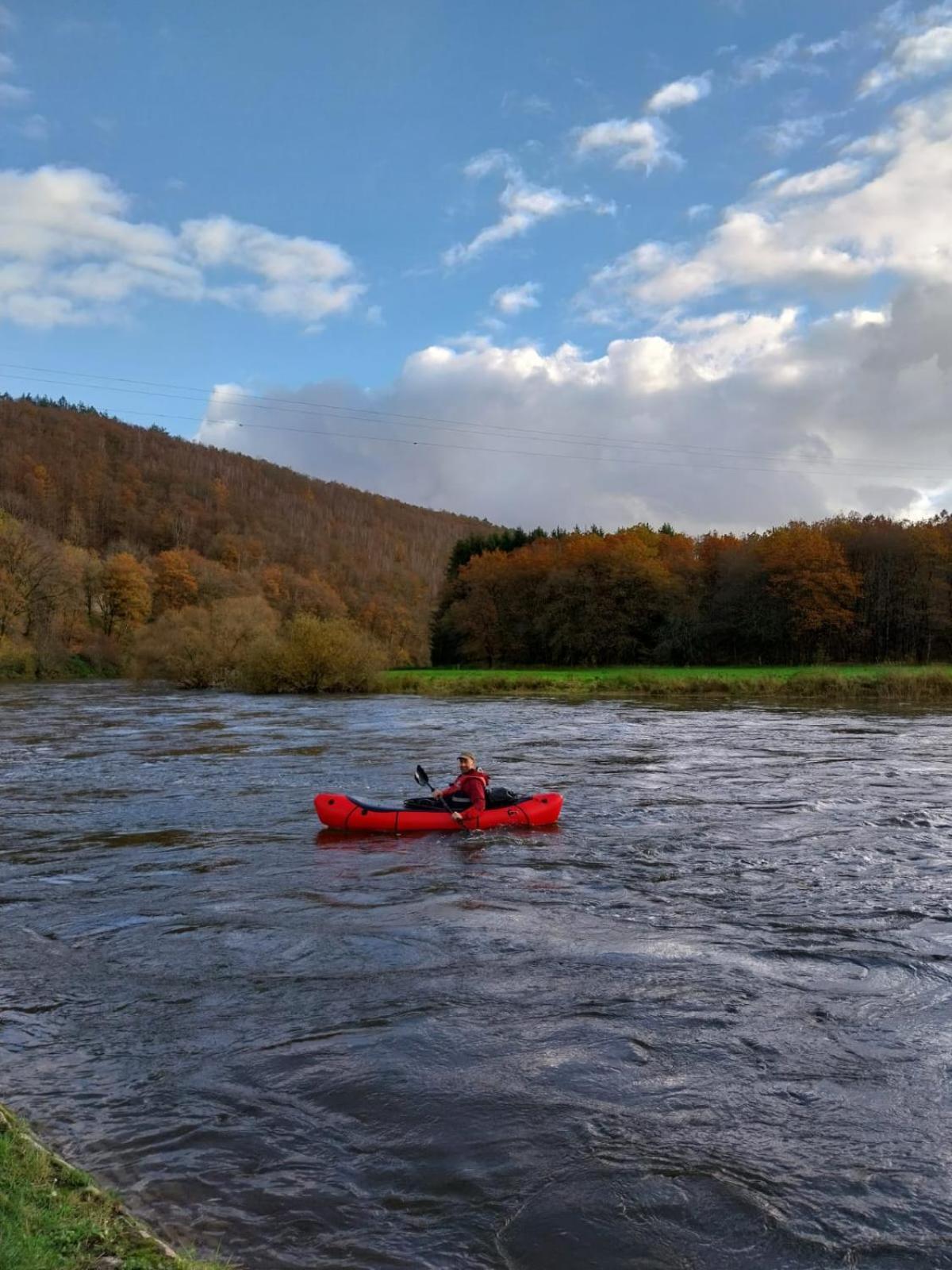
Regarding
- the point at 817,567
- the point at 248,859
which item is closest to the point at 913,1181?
the point at 248,859

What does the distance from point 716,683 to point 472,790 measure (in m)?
29.8

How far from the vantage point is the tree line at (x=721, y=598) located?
53.9 m

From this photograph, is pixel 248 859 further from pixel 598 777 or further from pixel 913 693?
pixel 913 693

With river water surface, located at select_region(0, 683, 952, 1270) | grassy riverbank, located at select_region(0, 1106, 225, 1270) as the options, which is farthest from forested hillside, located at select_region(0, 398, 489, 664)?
grassy riverbank, located at select_region(0, 1106, 225, 1270)

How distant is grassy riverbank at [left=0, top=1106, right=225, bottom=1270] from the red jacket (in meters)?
9.13

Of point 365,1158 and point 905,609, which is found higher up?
point 905,609

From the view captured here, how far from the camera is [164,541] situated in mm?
98938

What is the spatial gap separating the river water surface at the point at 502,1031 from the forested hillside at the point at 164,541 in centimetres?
5122

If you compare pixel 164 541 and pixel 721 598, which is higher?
pixel 164 541

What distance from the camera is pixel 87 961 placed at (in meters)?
7.96

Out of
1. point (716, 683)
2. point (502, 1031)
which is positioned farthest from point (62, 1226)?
point (716, 683)

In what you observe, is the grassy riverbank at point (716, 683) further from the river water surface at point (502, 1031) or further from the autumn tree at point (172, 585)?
the autumn tree at point (172, 585)

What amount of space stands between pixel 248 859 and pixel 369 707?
2430cm

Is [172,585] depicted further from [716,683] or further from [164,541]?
[716,683]
